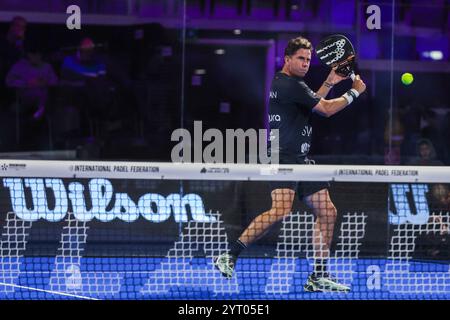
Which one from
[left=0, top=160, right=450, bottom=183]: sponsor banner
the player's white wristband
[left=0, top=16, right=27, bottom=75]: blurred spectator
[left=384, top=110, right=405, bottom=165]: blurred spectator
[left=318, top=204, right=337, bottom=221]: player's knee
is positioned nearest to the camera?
[left=0, top=160, right=450, bottom=183]: sponsor banner

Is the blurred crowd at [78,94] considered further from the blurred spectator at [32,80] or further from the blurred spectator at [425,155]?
the blurred spectator at [425,155]

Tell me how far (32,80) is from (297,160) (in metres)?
2.98

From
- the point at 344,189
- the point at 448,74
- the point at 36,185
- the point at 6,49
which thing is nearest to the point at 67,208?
the point at 36,185

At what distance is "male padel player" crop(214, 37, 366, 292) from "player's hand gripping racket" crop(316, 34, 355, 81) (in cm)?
58

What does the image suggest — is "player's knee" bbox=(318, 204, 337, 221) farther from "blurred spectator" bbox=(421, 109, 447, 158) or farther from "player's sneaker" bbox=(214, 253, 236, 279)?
"blurred spectator" bbox=(421, 109, 447, 158)

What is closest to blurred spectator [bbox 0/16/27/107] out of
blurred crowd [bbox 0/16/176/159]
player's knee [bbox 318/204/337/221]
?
blurred crowd [bbox 0/16/176/159]

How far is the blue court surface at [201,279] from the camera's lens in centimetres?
771

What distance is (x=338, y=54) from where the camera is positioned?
353 inches

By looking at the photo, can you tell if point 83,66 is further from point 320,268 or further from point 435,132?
point 435,132

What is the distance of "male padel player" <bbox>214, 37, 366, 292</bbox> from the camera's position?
7.80 m

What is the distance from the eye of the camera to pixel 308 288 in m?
7.85

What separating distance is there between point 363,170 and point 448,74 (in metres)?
3.03
